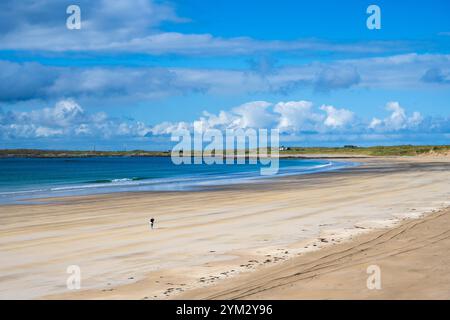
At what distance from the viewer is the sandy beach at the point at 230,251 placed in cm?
1080

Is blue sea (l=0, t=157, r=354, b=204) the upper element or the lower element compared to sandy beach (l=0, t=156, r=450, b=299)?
lower

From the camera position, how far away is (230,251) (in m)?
15.0

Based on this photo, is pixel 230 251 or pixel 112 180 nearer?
pixel 230 251

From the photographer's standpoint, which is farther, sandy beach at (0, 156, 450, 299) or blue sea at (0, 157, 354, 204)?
blue sea at (0, 157, 354, 204)

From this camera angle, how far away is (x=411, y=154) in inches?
5477

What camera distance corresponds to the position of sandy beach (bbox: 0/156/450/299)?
10.8 metres

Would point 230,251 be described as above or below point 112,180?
above

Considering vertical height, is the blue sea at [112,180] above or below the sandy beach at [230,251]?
below

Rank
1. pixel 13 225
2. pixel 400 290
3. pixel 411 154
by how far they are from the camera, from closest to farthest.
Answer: pixel 400 290
pixel 13 225
pixel 411 154

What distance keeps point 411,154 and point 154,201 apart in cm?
11965
